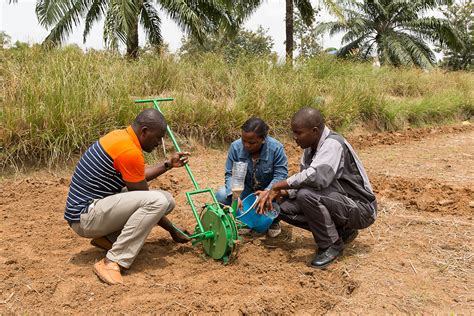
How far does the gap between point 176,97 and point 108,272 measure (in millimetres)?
4511

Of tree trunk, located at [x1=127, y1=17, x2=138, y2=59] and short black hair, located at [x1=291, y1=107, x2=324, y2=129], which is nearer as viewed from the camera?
short black hair, located at [x1=291, y1=107, x2=324, y2=129]

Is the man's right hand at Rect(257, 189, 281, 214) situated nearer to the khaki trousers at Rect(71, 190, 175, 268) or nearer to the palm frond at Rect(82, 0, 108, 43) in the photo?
the khaki trousers at Rect(71, 190, 175, 268)

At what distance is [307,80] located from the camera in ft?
30.4

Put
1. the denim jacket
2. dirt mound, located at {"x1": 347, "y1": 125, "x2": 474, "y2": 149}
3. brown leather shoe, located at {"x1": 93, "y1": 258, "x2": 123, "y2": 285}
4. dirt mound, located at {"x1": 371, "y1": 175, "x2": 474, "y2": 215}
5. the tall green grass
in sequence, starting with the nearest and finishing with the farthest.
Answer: brown leather shoe, located at {"x1": 93, "y1": 258, "x2": 123, "y2": 285} < the denim jacket < dirt mound, located at {"x1": 371, "y1": 175, "x2": 474, "y2": 215} < the tall green grass < dirt mound, located at {"x1": 347, "y1": 125, "x2": 474, "y2": 149}

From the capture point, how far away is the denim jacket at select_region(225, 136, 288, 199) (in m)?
3.89

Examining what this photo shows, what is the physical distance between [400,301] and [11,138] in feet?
15.9

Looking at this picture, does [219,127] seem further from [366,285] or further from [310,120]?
[366,285]

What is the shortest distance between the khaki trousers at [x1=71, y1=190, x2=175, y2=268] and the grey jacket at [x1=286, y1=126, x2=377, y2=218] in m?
0.99

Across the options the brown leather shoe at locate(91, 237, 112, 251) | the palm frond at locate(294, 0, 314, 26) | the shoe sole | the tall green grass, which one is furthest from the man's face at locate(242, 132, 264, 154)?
the palm frond at locate(294, 0, 314, 26)

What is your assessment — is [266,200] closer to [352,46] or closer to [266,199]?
[266,199]

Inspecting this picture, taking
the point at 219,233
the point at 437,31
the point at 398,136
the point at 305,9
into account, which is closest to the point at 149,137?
the point at 219,233

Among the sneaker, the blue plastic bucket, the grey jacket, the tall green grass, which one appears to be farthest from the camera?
the tall green grass

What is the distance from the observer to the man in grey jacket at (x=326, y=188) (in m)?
3.26

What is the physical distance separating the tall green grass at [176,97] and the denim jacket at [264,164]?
273 centimetres
